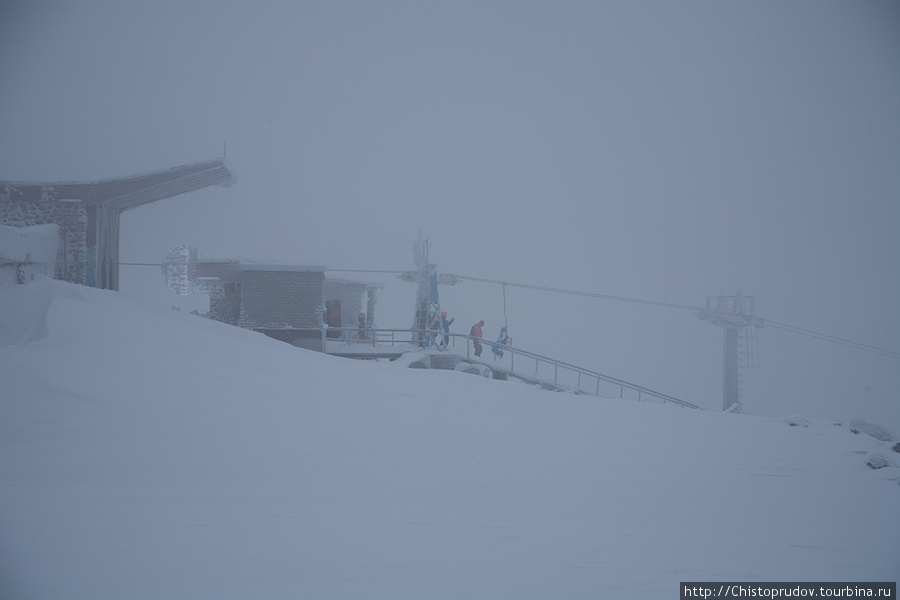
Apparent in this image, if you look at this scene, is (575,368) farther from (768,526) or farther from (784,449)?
(768,526)

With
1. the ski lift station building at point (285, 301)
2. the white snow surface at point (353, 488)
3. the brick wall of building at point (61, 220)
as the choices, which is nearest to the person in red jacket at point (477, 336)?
the ski lift station building at point (285, 301)

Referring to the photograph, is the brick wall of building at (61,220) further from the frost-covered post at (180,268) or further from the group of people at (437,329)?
the group of people at (437,329)

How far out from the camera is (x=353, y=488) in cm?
561

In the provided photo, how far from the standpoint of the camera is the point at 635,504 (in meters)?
5.79

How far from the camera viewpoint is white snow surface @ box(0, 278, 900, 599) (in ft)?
12.8

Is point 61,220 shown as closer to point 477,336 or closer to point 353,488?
point 353,488

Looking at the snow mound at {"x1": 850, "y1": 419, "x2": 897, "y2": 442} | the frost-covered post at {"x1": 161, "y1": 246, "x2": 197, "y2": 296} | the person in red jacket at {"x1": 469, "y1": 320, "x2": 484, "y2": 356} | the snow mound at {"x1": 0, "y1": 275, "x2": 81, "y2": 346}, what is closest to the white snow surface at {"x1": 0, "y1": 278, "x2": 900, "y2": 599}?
the snow mound at {"x1": 0, "y1": 275, "x2": 81, "y2": 346}

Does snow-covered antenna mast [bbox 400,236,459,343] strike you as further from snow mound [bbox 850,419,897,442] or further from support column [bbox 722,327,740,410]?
snow mound [bbox 850,419,897,442]

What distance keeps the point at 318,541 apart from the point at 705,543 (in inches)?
131


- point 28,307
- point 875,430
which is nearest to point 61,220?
point 28,307

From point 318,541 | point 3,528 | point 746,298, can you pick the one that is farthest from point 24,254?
point 746,298

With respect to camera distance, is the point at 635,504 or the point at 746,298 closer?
the point at 635,504

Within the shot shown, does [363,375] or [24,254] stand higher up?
[24,254]

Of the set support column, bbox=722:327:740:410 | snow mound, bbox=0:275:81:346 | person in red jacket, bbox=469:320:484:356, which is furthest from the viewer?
support column, bbox=722:327:740:410
